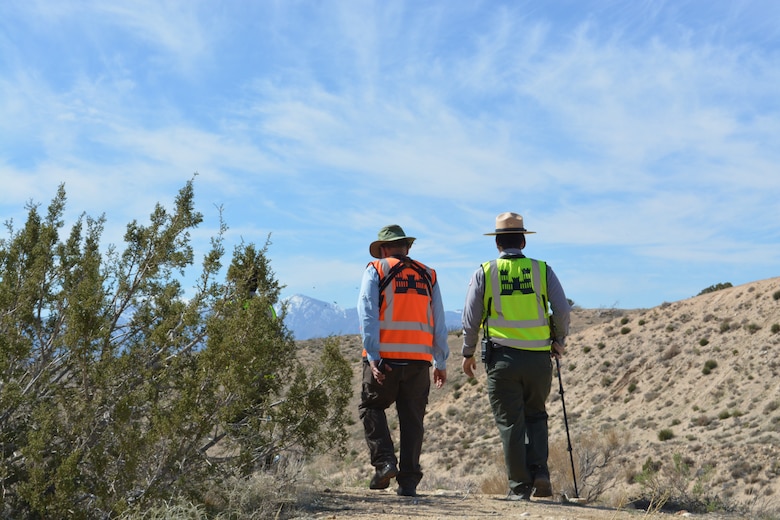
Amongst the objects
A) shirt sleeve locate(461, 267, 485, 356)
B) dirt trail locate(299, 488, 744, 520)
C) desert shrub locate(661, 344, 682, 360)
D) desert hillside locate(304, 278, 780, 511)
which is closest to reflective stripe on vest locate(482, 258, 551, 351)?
shirt sleeve locate(461, 267, 485, 356)

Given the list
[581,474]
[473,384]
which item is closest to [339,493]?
[581,474]

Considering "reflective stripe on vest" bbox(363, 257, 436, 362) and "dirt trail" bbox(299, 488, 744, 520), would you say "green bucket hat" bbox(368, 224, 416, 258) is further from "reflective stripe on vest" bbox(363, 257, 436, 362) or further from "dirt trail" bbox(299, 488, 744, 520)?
"dirt trail" bbox(299, 488, 744, 520)

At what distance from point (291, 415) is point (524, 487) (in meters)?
2.07

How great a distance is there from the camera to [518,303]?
653 centimetres

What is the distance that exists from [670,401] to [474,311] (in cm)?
2244

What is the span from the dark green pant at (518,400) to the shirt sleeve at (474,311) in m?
0.23

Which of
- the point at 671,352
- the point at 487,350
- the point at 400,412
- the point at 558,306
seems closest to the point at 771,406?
the point at 671,352

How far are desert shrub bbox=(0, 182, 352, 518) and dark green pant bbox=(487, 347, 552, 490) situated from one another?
1292 mm

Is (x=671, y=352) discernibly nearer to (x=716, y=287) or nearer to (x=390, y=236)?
(x=716, y=287)

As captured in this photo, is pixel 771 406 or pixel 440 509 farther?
pixel 771 406

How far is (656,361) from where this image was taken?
1203 inches

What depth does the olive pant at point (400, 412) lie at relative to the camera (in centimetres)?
613

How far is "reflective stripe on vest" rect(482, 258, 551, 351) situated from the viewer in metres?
6.47

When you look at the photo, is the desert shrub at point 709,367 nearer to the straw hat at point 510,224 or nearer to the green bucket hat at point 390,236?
the straw hat at point 510,224
